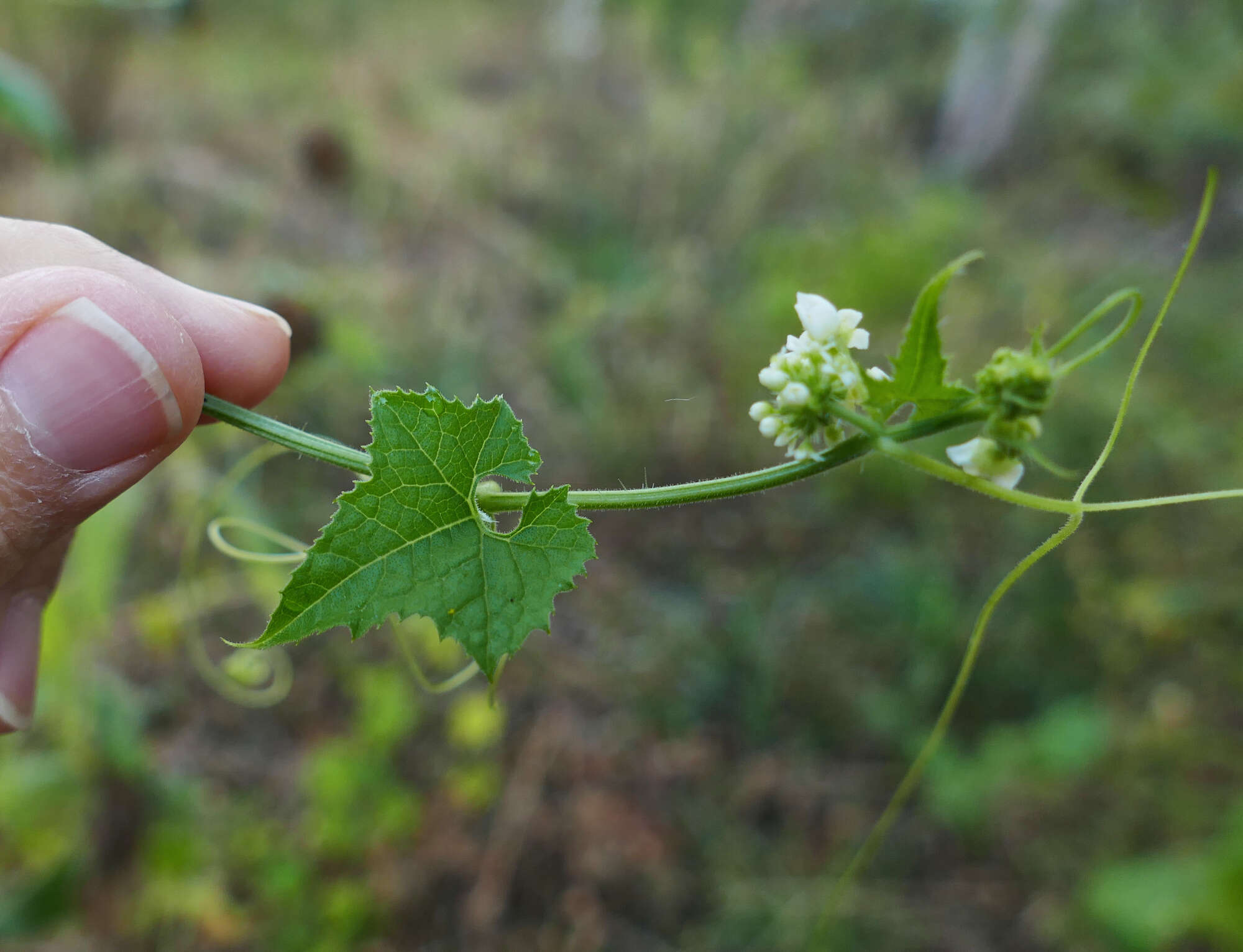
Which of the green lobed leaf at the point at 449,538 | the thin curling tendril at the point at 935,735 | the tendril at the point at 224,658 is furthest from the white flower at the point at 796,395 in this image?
the tendril at the point at 224,658

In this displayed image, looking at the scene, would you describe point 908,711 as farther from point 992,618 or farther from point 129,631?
point 129,631

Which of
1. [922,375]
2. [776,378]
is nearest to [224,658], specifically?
[776,378]

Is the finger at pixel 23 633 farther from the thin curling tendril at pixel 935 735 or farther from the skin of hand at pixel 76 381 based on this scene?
the thin curling tendril at pixel 935 735

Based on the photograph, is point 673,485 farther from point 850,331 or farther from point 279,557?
point 279,557

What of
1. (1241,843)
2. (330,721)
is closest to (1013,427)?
(1241,843)

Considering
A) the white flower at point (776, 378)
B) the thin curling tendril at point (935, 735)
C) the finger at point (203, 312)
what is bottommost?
the thin curling tendril at point (935, 735)

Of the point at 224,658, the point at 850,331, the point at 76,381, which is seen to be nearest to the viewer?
the point at 850,331
